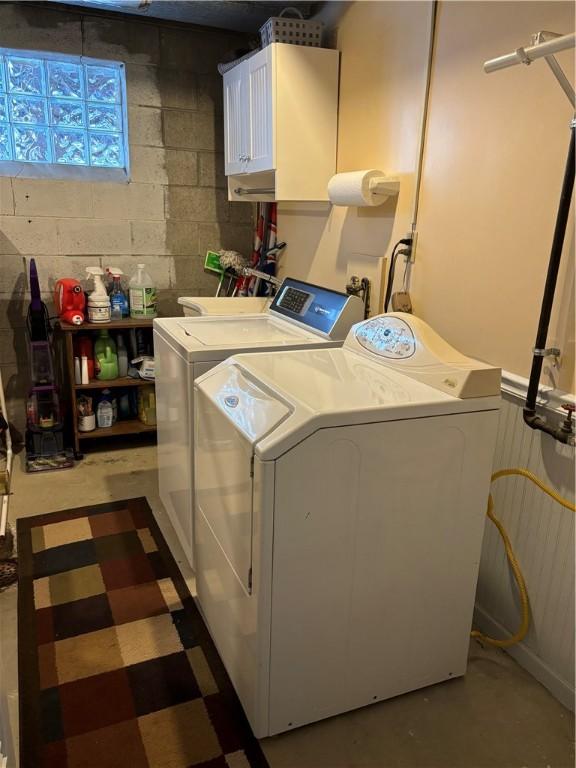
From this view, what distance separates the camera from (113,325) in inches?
127

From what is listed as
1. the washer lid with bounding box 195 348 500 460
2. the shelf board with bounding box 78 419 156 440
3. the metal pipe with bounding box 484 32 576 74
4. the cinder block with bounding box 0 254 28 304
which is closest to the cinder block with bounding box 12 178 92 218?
the cinder block with bounding box 0 254 28 304

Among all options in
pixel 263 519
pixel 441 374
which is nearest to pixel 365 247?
pixel 441 374

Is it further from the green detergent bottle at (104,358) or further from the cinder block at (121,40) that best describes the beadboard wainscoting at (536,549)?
the cinder block at (121,40)

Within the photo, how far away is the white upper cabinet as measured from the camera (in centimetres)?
260

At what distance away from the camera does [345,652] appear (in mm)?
1604

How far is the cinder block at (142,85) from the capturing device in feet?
10.6

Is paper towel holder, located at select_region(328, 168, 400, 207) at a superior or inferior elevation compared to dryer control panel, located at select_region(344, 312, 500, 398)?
superior

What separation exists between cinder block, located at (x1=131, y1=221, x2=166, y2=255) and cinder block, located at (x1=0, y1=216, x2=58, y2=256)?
458 mm

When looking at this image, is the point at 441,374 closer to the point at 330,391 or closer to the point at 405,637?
the point at 330,391

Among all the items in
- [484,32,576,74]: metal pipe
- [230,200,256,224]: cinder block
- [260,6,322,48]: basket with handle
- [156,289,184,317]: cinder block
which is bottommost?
[156,289,184,317]: cinder block

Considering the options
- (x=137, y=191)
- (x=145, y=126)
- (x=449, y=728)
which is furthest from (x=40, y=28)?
(x=449, y=728)

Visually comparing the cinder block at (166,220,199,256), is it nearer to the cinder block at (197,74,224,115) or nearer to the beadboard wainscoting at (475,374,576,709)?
the cinder block at (197,74,224,115)

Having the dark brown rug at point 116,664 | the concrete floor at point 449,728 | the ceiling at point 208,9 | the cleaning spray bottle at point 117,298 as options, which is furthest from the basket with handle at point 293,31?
the concrete floor at point 449,728

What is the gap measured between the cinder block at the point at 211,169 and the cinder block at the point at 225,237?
0.26 metres
